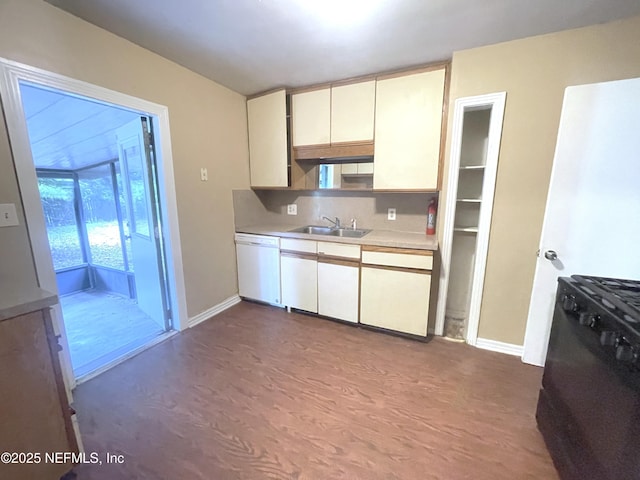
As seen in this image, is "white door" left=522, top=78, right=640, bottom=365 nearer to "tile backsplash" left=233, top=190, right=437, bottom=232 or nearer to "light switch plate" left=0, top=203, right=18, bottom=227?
"tile backsplash" left=233, top=190, right=437, bottom=232

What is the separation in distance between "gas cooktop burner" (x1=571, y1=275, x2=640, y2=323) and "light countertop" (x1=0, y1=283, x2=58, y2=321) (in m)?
2.15

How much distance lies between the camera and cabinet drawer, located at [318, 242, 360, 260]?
238 centimetres

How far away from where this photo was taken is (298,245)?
8.63 feet

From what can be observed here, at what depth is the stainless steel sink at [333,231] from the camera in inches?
111

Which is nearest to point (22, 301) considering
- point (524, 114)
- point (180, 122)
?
point (180, 122)

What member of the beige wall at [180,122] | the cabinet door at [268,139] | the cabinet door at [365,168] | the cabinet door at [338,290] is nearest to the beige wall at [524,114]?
the cabinet door at [365,168]

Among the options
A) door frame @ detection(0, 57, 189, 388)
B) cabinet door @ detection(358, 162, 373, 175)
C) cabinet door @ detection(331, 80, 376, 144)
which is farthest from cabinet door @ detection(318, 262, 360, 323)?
door frame @ detection(0, 57, 189, 388)

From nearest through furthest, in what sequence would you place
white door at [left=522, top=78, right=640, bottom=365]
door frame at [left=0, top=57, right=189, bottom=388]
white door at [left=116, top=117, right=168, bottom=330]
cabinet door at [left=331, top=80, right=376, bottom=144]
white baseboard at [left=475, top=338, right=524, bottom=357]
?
door frame at [left=0, top=57, right=189, bottom=388] < white door at [left=522, top=78, right=640, bottom=365] < white baseboard at [left=475, top=338, right=524, bottom=357] < white door at [left=116, top=117, right=168, bottom=330] < cabinet door at [left=331, top=80, right=376, bottom=144]

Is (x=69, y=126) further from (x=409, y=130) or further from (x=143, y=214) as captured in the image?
(x=409, y=130)

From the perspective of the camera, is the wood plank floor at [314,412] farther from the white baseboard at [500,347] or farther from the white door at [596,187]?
the white door at [596,187]

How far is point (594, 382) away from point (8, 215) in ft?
9.37

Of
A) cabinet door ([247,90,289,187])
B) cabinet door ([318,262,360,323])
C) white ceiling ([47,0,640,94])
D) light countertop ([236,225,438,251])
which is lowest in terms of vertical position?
cabinet door ([318,262,360,323])

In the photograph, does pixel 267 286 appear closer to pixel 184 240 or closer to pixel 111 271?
pixel 184 240

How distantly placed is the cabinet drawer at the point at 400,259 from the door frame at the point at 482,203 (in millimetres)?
211
